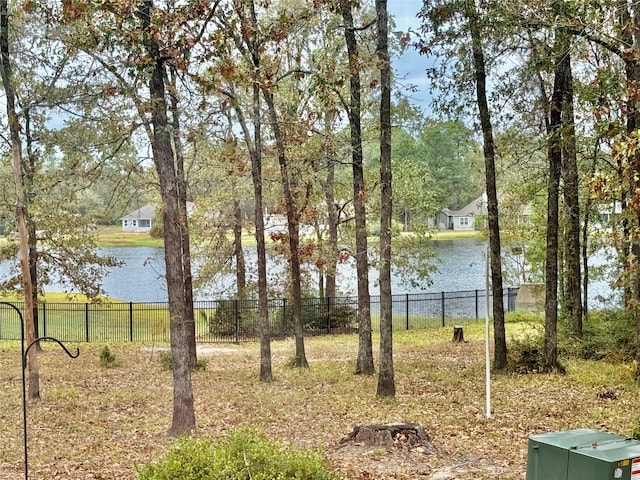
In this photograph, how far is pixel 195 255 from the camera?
22219 mm

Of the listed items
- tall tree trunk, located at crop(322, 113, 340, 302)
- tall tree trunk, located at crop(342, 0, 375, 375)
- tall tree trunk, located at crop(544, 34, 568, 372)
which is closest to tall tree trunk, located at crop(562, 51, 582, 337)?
tall tree trunk, located at crop(544, 34, 568, 372)

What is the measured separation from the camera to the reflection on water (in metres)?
27.0

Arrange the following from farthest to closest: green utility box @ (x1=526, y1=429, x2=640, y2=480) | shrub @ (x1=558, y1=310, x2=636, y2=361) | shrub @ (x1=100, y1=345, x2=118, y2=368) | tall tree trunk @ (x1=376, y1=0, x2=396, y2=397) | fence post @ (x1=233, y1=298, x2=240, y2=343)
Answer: fence post @ (x1=233, y1=298, x2=240, y2=343) < shrub @ (x1=100, y1=345, x2=118, y2=368) < shrub @ (x1=558, y1=310, x2=636, y2=361) < tall tree trunk @ (x1=376, y1=0, x2=396, y2=397) < green utility box @ (x1=526, y1=429, x2=640, y2=480)

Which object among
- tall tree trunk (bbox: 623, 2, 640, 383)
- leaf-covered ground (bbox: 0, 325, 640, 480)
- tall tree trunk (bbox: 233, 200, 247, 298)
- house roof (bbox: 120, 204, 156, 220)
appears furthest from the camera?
house roof (bbox: 120, 204, 156, 220)

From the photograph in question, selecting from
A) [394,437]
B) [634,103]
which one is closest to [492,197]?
[634,103]

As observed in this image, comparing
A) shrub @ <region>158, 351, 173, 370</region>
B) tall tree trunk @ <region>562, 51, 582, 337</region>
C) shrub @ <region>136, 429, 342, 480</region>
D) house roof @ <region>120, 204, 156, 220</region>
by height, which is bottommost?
shrub @ <region>158, 351, 173, 370</region>

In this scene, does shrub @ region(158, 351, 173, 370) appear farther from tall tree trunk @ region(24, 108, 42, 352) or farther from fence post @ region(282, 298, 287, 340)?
fence post @ region(282, 298, 287, 340)

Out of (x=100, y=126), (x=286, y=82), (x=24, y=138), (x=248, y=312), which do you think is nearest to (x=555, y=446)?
(x=100, y=126)

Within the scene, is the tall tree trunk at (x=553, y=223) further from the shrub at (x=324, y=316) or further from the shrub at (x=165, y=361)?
the shrub at (x=324, y=316)

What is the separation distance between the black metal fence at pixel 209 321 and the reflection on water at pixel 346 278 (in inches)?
56.3

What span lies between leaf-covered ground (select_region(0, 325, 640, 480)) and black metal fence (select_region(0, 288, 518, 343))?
6.68 m

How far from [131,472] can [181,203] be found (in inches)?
339

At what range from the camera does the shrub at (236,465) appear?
3912 millimetres

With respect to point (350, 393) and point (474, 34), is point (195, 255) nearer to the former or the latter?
point (350, 393)
